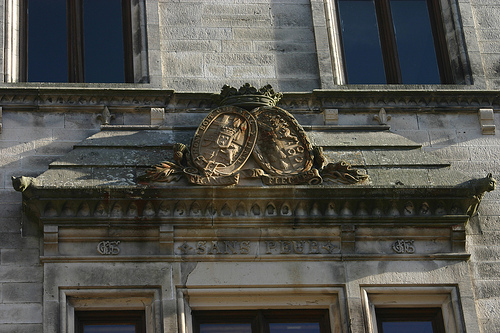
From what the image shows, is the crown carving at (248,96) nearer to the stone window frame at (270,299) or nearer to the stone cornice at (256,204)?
the stone cornice at (256,204)

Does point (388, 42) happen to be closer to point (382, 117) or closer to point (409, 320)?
point (382, 117)

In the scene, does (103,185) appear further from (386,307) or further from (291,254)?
(386,307)

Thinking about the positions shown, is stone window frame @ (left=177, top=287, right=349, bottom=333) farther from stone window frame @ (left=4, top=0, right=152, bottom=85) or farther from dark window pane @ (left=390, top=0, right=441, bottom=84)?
dark window pane @ (left=390, top=0, right=441, bottom=84)

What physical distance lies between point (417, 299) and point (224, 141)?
3200 millimetres

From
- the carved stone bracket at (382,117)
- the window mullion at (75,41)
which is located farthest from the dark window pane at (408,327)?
the window mullion at (75,41)

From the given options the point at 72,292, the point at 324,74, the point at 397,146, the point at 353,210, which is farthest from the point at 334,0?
the point at 72,292

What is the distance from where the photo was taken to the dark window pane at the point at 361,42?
15898 millimetres

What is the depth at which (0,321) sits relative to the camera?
12.6 metres

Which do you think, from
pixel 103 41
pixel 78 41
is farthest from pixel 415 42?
pixel 78 41

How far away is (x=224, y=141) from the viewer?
13.7m

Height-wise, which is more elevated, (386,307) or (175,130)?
(175,130)

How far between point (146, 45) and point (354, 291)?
4.82m

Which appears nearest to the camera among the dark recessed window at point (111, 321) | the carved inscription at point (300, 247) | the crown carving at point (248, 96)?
the dark recessed window at point (111, 321)

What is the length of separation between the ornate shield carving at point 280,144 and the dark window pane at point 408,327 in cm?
226
